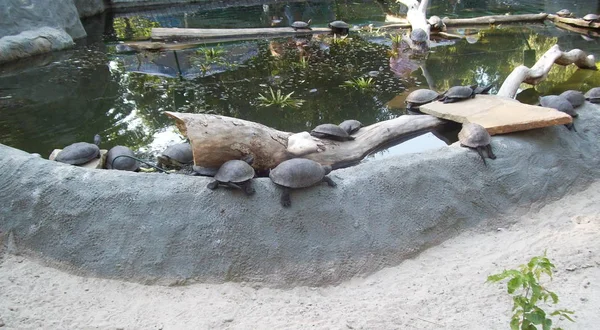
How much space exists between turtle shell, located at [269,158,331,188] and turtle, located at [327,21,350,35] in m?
8.50

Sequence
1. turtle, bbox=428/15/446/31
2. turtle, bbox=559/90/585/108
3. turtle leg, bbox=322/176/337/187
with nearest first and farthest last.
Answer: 1. turtle leg, bbox=322/176/337/187
2. turtle, bbox=559/90/585/108
3. turtle, bbox=428/15/446/31

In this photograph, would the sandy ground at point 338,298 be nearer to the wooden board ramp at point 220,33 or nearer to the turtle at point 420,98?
the turtle at point 420,98

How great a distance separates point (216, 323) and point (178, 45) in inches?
344

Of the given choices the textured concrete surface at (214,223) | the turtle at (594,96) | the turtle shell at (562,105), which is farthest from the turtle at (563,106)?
the textured concrete surface at (214,223)

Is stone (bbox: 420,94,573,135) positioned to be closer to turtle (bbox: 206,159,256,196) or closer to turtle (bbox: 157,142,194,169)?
turtle (bbox: 206,159,256,196)

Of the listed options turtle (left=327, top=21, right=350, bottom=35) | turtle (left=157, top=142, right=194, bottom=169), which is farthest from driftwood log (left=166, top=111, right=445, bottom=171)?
turtle (left=327, top=21, right=350, bottom=35)

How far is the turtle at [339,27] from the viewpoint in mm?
11650

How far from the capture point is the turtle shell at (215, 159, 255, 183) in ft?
12.2

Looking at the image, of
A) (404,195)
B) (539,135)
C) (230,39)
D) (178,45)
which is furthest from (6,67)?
(539,135)

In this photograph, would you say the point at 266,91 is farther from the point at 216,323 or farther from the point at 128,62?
the point at 216,323

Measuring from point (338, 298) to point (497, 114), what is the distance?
2.97 metres

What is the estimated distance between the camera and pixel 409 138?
18.1 feet

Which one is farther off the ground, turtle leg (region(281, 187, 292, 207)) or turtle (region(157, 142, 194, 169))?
turtle leg (region(281, 187, 292, 207))

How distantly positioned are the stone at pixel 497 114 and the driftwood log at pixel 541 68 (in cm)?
114
